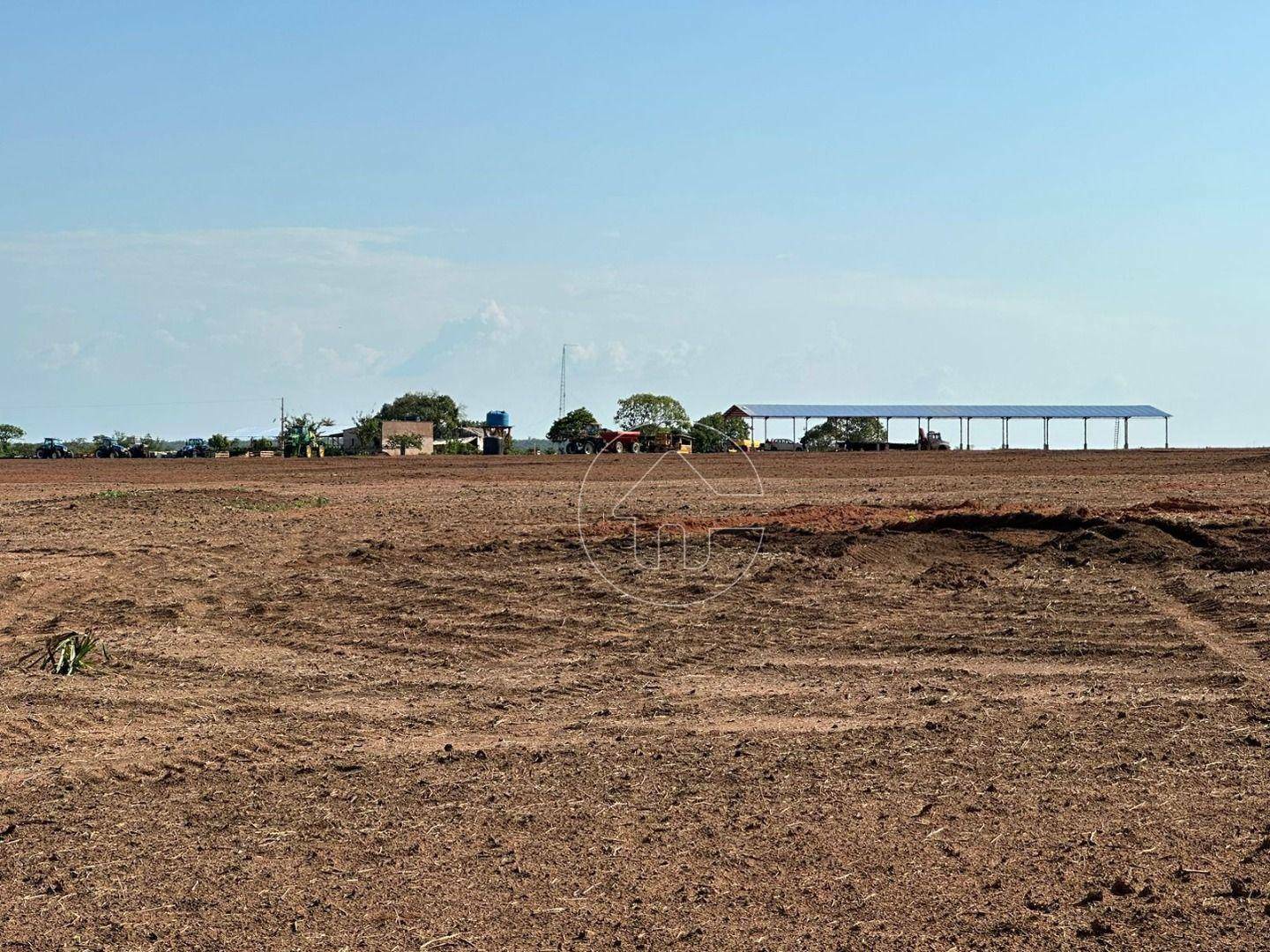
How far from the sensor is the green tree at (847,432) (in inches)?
3031

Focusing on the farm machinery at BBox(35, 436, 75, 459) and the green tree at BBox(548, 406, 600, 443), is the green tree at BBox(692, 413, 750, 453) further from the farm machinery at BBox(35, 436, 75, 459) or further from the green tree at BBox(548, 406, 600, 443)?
the farm machinery at BBox(35, 436, 75, 459)

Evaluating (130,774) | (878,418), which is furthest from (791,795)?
(878,418)

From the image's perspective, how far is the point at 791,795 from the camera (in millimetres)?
6957

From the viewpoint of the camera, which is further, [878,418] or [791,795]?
[878,418]

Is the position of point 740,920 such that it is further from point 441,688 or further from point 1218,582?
point 1218,582

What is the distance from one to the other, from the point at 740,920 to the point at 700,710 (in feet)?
11.9

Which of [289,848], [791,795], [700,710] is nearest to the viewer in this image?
[289,848]

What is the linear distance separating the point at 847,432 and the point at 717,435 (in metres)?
16.8

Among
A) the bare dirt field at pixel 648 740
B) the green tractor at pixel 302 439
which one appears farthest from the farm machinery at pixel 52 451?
the bare dirt field at pixel 648 740

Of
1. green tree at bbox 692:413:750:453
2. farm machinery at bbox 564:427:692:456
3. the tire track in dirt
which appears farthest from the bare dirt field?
green tree at bbox 692:413:750:453

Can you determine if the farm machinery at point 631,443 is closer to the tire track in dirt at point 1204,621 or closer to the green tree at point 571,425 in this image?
the green tree at point 571,425

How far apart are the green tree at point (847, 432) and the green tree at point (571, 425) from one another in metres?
14.6

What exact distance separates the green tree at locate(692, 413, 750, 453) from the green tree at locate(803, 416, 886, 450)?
3758 mm

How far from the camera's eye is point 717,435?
65.3 meters
